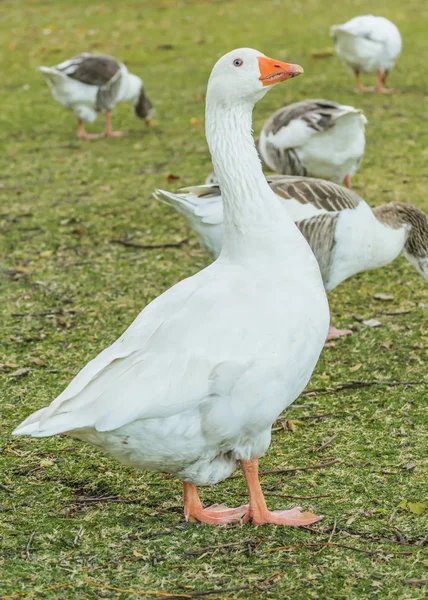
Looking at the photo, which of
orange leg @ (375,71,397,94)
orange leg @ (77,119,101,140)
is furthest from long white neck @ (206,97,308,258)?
orange leg @ (375,71,397,94)

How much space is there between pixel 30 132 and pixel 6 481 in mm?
6312

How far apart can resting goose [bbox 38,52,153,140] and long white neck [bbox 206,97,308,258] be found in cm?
599

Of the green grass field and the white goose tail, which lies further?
the white goose tail

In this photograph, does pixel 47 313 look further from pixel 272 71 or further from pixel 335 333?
pixel 272 71

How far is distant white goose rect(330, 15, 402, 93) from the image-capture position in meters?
9.59

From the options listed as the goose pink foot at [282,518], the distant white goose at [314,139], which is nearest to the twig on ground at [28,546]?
the goose pink foot at [282,518]

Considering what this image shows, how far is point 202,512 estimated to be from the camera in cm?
305

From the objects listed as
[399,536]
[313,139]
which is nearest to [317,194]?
[313,139]

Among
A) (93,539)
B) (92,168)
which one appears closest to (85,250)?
(92,168)

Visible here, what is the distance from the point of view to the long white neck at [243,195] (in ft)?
9.87

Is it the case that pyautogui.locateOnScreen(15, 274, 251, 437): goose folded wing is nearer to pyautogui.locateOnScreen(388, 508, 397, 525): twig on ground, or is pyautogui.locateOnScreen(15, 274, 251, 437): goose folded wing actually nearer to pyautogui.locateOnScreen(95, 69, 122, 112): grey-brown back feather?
pyautogui.locateOnScreen(388, 508, 397, 525): twig on ground

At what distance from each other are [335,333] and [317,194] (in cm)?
74

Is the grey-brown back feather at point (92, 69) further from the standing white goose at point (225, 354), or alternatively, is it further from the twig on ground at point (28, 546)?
the twig on ground at point (28, 546)

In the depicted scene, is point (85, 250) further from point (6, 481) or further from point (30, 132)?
point (30, 132)
